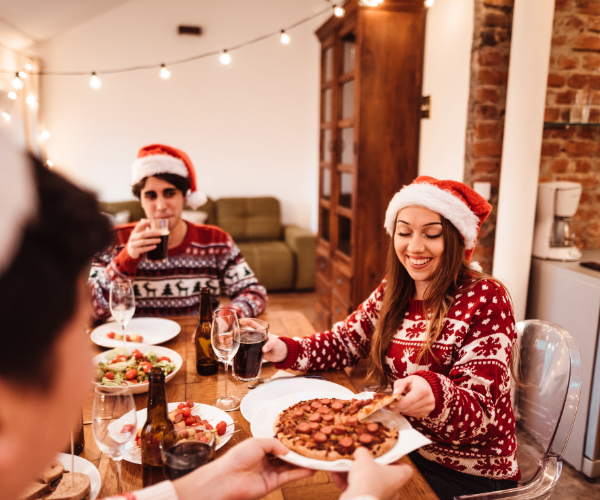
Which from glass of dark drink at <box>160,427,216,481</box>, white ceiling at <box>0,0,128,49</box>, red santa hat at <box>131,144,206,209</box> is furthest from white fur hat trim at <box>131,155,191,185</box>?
white ceiling at <box>0,0,128,49</box>

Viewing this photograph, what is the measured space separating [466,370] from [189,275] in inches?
48.4

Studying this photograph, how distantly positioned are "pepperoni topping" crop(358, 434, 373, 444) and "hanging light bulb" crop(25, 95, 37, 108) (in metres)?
4.98

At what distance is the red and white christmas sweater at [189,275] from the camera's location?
6.32 ft

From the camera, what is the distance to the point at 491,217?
7.98ft

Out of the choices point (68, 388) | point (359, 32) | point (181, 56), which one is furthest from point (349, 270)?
point (181, 56)

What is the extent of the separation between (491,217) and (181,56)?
401cm

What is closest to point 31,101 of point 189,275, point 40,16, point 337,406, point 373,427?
point 40,16

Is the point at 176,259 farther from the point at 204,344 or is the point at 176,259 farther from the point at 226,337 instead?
the point at 226,337

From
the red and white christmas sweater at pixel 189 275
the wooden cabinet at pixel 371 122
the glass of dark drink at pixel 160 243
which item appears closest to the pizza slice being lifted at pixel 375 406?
the red and white christmas sweater at pixel 189 275

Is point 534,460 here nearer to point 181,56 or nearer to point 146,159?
point 146,159

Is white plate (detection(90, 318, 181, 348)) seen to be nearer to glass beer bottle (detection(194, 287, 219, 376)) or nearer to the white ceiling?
glass beer bottle (detection(194, 287, 219, 376))

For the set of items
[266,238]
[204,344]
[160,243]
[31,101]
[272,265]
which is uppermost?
[31,101]

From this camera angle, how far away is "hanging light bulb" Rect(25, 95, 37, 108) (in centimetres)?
459

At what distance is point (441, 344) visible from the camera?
4.15 feet
